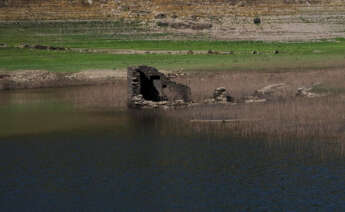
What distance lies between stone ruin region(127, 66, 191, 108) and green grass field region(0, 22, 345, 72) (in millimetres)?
11710

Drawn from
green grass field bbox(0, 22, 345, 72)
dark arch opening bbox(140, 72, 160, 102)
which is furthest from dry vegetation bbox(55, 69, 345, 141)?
green grass field bbox(0, 22, 345, 72)

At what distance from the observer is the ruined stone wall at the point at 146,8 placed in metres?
88.5

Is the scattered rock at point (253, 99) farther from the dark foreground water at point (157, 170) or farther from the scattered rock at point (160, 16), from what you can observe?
the scattered rock at point (160, 16)

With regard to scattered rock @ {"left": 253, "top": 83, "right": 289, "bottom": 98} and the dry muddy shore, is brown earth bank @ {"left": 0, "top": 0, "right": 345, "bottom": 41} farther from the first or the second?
scattered rock @ {"left": 253, "top": 83, "right": 289, "bottom": 98}

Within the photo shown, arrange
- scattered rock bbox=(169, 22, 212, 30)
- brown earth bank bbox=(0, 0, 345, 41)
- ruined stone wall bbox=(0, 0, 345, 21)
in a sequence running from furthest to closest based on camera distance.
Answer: ruined stone wall bbox=(0, 0, 345, 21) → scattered rock bbox=(169, 22, 212, 30) → brown earth bank bbox=(0, 0, 345, 41)

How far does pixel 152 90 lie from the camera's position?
135 ft

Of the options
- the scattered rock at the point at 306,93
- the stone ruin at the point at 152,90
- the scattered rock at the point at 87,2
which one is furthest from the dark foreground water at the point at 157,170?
the scattered rock at the point at 87,2

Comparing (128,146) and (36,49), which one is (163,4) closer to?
(36,49)

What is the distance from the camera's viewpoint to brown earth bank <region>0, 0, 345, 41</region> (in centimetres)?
7694

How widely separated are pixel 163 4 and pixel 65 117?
63110mm

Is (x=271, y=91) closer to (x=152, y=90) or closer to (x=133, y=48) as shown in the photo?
(x=152, y=90)

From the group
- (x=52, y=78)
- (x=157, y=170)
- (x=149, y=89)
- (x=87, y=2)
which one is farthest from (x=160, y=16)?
(x=157, y=170)

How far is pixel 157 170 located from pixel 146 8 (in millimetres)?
71429

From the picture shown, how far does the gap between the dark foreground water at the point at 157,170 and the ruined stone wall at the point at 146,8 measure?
177 ft
